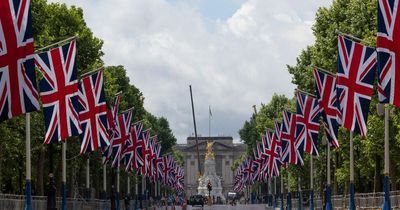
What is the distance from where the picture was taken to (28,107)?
31.1 metres

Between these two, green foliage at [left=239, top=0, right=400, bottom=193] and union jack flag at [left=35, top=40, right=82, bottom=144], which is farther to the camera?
green foliage at [left=239, top=0, right=400, bottom=193]

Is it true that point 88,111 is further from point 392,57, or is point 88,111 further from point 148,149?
point 148,149

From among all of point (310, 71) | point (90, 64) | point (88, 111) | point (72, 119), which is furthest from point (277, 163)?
point (72, 119)

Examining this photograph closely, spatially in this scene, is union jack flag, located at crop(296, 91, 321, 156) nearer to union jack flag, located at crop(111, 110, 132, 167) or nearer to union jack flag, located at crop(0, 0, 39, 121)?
union jack flag, located at crop(111, 110, 132, 167)

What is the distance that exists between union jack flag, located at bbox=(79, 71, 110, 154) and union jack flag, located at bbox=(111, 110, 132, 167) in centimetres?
1371

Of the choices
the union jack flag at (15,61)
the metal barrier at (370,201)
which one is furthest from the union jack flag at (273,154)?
the union jack flag at (15,61)

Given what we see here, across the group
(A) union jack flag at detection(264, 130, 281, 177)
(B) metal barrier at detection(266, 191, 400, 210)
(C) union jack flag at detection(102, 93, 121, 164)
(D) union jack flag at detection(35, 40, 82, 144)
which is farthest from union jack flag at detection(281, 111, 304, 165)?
(D) union jack flag at detection(35, 40, 82, 144)

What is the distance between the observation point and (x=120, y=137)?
6325cm

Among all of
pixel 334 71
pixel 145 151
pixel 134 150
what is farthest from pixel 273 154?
pixel 134 150

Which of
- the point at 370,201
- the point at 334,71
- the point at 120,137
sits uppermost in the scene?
the point at 334,71

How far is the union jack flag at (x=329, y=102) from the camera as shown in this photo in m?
45.4

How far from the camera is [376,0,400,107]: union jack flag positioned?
1183 inches

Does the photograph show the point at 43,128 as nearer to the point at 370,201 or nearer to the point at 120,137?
the point at 120,137

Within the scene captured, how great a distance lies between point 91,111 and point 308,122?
1254 cm
